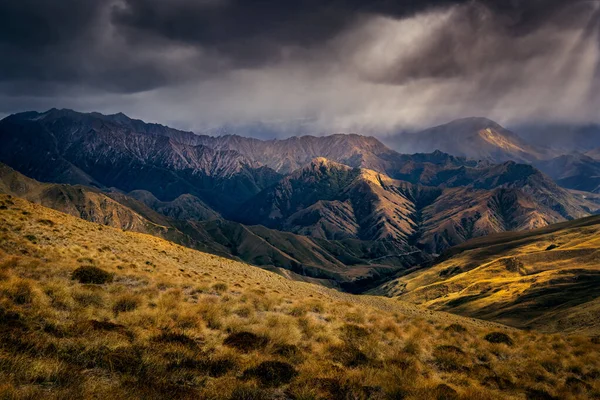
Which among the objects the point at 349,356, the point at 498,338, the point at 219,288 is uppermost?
the point at 349,356

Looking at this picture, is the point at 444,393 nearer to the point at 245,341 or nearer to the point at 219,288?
the point at 245,341

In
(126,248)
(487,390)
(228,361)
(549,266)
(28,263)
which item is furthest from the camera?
(549,266)

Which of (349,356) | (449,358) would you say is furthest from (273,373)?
(449,358)

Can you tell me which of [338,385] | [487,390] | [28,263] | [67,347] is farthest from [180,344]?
[28,263]

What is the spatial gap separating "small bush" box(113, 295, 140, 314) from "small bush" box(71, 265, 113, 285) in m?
5.23

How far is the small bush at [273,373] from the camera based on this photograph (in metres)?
11.0

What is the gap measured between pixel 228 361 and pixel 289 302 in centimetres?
1224

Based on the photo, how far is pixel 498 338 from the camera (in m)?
20.9

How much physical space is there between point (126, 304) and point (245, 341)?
6246 mm

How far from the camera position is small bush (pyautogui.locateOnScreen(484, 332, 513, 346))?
20391 millimetres

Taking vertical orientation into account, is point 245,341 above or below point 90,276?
below

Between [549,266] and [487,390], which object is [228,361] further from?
[549,266]

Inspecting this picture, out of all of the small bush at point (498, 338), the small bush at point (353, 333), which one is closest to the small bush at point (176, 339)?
the small bush at point (353, 333)

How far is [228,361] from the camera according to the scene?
1184 cm
